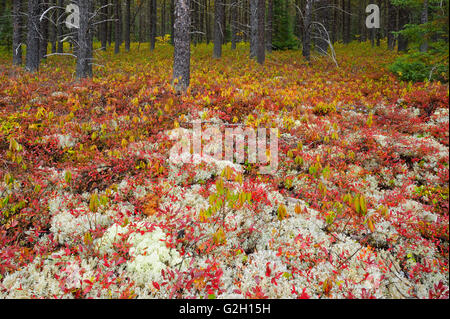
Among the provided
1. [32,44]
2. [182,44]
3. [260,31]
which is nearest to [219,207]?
[182,44]

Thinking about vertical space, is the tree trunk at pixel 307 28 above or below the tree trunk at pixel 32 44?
above

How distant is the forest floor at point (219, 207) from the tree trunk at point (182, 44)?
2.28 m

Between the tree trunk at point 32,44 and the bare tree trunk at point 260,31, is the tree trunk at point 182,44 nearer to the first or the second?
the bare tree trunk at point 260,31

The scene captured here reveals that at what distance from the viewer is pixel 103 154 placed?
18.6ft

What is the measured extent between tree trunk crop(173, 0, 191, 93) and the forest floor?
228 centimetres

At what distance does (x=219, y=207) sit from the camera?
3.92 metres

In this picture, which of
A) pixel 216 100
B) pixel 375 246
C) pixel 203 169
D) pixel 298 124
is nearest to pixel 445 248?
pixel 375 246

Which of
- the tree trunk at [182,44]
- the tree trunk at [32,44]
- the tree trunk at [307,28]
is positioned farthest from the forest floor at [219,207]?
the tree trunk at [307,28]

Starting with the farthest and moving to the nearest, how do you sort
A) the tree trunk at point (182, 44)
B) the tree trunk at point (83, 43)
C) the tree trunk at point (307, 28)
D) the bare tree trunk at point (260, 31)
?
1. the tree trunk at point (307, 28)
2. the bare tree trunk at point (260, 31)
3. the tree trunk at point (83, 43)
4. the tree trunk at point (182, 44)

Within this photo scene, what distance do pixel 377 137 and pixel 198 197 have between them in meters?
4.66

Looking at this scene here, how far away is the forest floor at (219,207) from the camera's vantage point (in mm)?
2986

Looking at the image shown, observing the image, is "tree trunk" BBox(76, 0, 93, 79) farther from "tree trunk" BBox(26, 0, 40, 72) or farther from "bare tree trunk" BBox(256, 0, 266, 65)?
"bare tree trunk" BBox(256, 0, 266, 65)

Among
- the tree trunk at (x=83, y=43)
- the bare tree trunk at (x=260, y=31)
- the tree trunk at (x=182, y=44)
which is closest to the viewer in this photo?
→ the tree trunk at (x=182, y=44)
